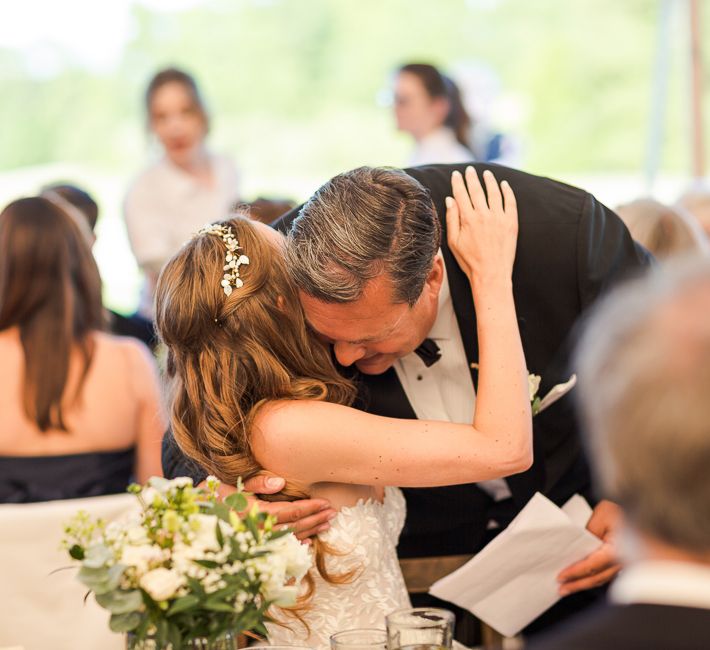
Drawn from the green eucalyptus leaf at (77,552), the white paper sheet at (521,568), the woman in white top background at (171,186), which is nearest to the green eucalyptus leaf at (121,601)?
the green eucalyptus leaf at (77,552)

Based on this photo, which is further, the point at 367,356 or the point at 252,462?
the point at 367,356

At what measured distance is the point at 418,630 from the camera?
5.29ft

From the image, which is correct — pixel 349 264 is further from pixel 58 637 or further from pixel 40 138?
pixel 40 138

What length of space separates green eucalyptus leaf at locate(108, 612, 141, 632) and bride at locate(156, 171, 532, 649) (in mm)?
606

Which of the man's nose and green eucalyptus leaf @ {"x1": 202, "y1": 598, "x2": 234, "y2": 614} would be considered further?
the man's nose

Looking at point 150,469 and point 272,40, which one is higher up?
point 272,40

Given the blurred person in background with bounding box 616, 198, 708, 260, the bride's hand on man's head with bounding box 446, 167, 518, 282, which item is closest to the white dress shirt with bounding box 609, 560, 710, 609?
the bride's hand on man's head with bounding box 446, 167, 518, 282

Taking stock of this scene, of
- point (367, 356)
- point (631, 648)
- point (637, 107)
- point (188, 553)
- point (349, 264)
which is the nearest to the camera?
point (631, 648)

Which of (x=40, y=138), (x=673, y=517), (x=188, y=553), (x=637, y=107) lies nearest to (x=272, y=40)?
(x=40, y=138)

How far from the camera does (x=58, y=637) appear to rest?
94.9 inches

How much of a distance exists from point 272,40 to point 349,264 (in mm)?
5486

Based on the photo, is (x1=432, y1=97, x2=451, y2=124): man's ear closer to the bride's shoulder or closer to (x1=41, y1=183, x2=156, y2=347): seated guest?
(x1=41, y1=183, x2=156, y2=347): seated guest

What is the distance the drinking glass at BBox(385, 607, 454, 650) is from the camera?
1612 millimetres

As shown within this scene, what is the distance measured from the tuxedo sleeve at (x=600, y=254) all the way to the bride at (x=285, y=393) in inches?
9.9
